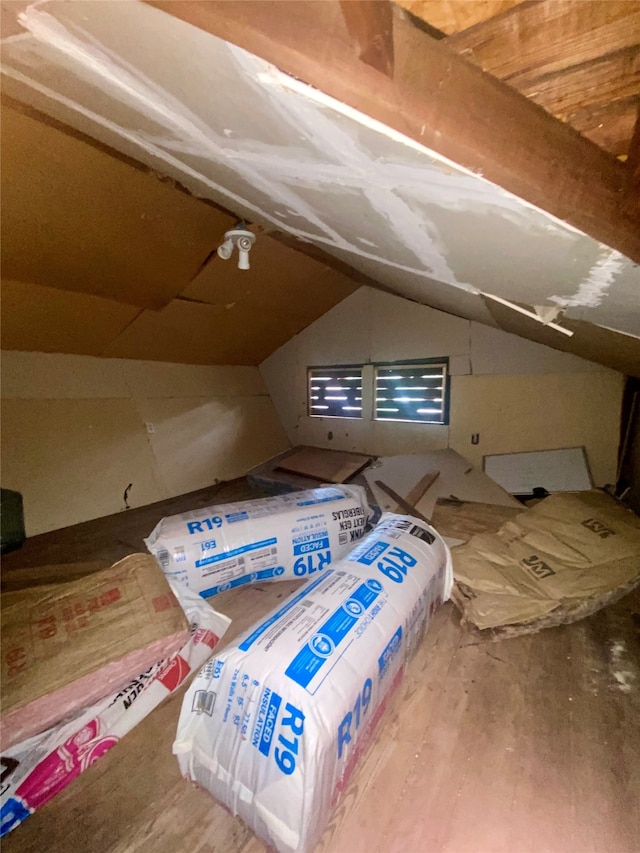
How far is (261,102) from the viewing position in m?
0.74

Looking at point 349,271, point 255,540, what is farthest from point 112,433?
point 349,271

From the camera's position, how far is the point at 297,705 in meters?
0.90

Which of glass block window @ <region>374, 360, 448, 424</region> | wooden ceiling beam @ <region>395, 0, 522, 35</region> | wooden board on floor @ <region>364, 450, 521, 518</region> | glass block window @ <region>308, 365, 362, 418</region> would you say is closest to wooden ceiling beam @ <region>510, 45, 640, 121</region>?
wooden ceiling beam @ <region>395, 0, 522, 35</region>

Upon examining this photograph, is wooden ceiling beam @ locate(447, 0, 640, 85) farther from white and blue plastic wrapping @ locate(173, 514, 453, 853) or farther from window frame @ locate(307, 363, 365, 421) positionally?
window frame @ locate(307, 363, 365, 421)

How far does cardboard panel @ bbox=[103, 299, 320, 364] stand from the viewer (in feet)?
10.6

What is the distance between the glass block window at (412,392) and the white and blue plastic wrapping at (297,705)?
2670 mm

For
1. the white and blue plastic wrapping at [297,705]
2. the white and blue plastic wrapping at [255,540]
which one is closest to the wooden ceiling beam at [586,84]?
the white and blue plastic wrapping at [297,705]

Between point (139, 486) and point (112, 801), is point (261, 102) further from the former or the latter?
point (139, 486)

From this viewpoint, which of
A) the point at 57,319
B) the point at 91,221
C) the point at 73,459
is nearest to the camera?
the point at 91,221

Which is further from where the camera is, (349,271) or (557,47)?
(349,271)

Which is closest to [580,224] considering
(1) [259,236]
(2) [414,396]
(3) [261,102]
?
(3) [261,102]

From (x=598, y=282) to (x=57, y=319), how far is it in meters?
3.22

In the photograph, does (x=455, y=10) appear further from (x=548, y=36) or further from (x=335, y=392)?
(x=335, y=392)

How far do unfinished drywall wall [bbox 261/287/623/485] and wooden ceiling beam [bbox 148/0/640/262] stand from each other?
2766 millimetres
